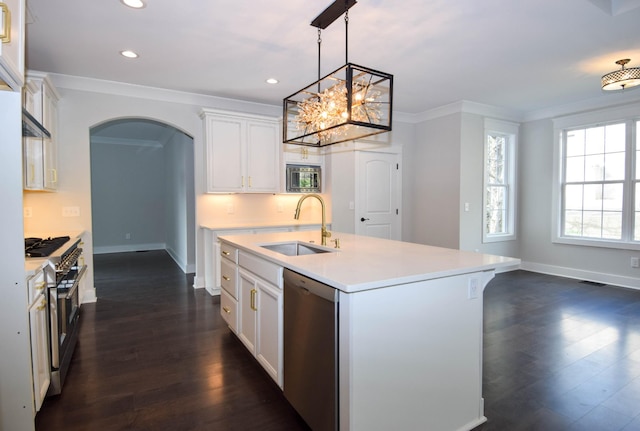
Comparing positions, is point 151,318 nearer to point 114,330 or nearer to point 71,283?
point 114,330

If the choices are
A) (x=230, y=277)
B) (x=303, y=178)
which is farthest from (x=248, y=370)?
(x=303, y=178)

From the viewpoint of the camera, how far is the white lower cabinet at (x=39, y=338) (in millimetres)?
1827

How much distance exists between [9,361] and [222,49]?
112 inches

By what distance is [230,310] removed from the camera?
3016 millimetres

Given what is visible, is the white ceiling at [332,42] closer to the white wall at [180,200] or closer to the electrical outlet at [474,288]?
the white wall at [180,200]

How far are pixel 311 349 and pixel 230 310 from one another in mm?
1474

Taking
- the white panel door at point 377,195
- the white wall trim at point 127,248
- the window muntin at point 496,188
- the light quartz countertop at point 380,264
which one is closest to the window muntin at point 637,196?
the window muntin at point 496,188

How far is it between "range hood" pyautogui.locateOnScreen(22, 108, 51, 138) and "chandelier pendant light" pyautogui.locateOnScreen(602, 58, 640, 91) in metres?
5.21

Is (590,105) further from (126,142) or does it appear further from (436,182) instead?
(126,142)

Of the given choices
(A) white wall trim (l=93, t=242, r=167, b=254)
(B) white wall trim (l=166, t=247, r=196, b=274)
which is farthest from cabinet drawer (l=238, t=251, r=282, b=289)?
(A) white wall trim (l=93, t=242, r=167, b=254)

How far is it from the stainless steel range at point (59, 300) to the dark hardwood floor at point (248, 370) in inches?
7.0

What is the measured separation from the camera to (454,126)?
5.40 meters

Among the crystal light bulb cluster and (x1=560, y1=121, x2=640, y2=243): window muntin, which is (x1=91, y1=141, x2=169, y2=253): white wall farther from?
(x1=560, y1=121, x2=640, y2=243): window muntin

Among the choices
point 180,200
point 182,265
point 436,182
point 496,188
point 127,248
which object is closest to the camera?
point 436,182
